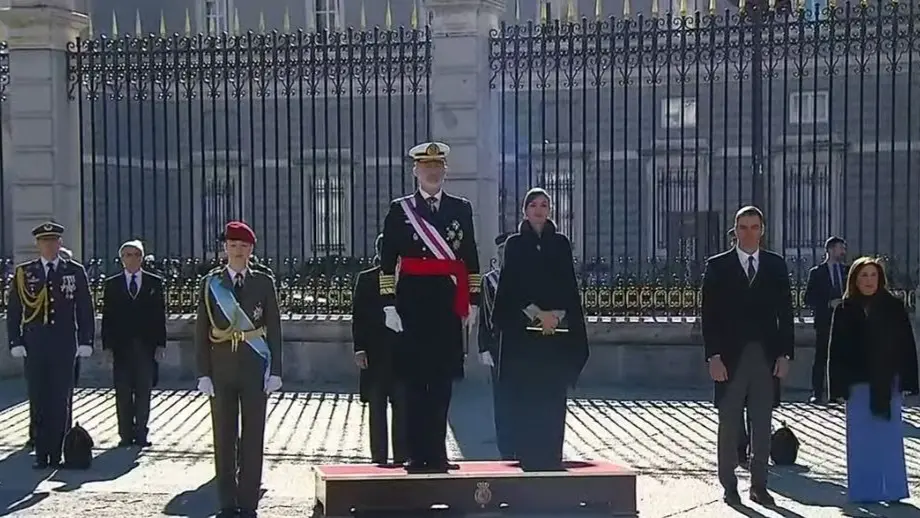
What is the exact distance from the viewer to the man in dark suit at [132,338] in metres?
10.7

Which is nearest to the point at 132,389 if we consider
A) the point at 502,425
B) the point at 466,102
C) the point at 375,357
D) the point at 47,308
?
the point at 47,308

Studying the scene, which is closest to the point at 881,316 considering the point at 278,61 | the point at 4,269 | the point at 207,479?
the point at 207,479

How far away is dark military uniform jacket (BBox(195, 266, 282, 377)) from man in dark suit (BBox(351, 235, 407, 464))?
1104 mm

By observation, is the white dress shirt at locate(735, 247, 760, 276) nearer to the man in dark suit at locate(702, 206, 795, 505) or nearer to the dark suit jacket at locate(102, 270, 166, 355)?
the man in dark suit at locate(702, 206, 795, 505)

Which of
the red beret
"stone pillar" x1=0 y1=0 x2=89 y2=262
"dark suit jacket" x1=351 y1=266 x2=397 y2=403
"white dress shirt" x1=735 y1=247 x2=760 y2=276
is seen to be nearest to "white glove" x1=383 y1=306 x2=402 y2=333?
the red beret

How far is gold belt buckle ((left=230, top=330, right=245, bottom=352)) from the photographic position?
7578 mm

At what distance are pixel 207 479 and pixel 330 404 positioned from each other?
3.81 m

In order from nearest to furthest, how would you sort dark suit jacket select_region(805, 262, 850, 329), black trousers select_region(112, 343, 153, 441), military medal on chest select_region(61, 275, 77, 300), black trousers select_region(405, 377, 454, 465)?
black trousers select_region(405, 377, 454, 465), military medal on chest select_region(61, 275, 77, 300), black trousers select_region(112, 343, 153, 441), dark suit jacket select_region(805, 262, 850, 329)

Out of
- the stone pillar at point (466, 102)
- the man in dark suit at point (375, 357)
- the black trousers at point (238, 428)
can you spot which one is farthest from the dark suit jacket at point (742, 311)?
the stone pillar at point (466, 102)

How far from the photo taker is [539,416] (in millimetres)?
8219

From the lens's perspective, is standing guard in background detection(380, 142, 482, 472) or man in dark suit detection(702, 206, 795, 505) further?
man in dark suit detection(702, 206, 795, 505)

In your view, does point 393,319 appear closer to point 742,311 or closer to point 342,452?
point 742,311

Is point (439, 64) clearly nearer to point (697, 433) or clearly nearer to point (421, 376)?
point (697, 433)

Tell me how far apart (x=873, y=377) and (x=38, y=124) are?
32.8ft
